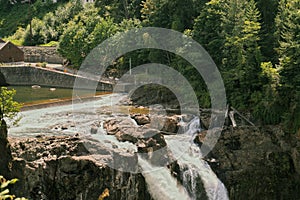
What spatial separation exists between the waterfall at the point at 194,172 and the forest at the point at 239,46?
559 cm

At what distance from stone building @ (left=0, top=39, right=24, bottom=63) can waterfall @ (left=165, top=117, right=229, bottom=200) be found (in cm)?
3294

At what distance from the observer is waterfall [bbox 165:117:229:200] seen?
A: 25.7 m

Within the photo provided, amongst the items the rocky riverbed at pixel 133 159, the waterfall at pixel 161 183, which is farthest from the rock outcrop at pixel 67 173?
the waterfall at pixel 161 183

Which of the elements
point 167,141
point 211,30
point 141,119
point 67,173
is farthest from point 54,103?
point 67,173

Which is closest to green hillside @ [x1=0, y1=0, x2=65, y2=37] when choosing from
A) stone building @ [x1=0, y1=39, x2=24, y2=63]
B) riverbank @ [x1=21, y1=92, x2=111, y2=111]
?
stone building @ [x1=0, y1=39, x2=24, y2=63]

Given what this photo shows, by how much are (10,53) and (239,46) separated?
31918 mm

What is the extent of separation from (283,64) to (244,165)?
7145 mm

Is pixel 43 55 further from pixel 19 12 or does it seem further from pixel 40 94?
pixel 19 12

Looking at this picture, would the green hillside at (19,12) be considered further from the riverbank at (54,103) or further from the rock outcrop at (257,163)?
the rock outcrop at (257,163)

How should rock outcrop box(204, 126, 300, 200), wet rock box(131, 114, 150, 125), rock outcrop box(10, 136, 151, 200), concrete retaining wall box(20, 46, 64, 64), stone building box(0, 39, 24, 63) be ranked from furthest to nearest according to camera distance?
concrete retaining wall box(20, 46, 64, 64) < stone building box(0, 39, 24, 63) < wet rock box(131, 114, 150, 125) < rock outcrop box(204, 126, 300, 200) < rock outcrop box(10, 136, 151, 200)

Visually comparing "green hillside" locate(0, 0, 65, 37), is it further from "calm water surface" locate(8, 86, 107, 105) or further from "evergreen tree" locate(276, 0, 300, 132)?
"evergreen tree" locate(276, 0, 300, 132)

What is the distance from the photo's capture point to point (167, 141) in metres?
27.9

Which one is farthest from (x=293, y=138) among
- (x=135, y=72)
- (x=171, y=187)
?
(x=135, y=72)

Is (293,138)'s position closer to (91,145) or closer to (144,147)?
(144,147)
